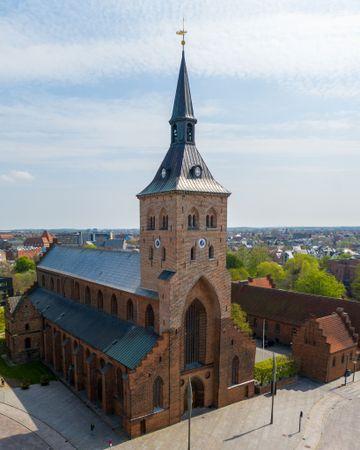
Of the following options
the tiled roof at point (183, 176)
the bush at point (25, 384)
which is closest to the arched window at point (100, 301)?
the bush at point (25, 384)

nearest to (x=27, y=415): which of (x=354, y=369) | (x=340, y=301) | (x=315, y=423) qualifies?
(x=315, y=423)

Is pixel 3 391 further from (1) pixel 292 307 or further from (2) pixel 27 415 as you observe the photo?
(1) pixel 292 307

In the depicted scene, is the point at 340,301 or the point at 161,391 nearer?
the point at 161,391

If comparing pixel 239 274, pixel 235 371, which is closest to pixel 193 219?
pixel 235 371

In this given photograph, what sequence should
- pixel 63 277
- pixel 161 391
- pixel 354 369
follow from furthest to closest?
pixel 63 277 < pixel 354 369 < pixel 161 391

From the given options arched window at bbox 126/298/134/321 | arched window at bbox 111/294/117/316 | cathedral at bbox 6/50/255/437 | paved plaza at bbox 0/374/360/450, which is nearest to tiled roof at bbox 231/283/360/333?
paved plaza at bbox 0/374/360/450

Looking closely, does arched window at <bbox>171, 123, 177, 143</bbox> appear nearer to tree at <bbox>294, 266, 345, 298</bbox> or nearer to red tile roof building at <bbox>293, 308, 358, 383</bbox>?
red tile roof building at <bbox>293, 308, 358, 383</bbox>

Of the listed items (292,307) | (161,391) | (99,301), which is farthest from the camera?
(292,307)
